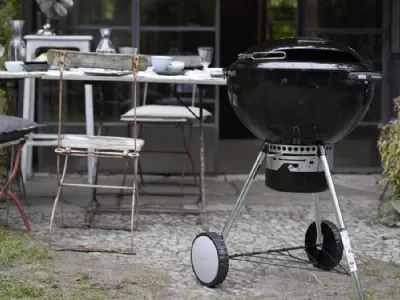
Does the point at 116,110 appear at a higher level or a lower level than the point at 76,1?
lower

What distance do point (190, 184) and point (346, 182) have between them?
133cm

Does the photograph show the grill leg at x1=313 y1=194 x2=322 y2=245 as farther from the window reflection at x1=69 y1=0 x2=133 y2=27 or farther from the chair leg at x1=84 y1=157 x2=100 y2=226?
the window reflection at x1=69 y1=0 x2=133 y2=27

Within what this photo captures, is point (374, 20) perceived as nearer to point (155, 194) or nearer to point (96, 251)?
point (155, 194)

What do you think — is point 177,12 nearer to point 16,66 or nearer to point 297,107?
point 16,66

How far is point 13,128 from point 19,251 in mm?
728

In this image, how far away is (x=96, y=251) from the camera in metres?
4.33

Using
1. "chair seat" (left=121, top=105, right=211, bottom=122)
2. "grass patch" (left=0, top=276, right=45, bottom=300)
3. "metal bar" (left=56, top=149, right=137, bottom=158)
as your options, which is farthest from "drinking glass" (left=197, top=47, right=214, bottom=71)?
"grass patch" (left=0, top=276, right=45, bottom=300)

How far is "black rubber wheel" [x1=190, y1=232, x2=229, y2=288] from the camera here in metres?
3.72

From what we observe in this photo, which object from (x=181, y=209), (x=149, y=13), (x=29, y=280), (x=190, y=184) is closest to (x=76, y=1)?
(x=149, y=13)

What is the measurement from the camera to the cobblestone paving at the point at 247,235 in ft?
12.6

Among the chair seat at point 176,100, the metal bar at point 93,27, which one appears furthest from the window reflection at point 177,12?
the chair seat at point 176,100

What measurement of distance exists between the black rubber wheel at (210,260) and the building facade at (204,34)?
277 centimetres

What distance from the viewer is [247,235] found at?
479cm

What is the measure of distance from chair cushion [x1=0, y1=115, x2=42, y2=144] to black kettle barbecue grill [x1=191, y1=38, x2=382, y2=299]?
4.50 ft
